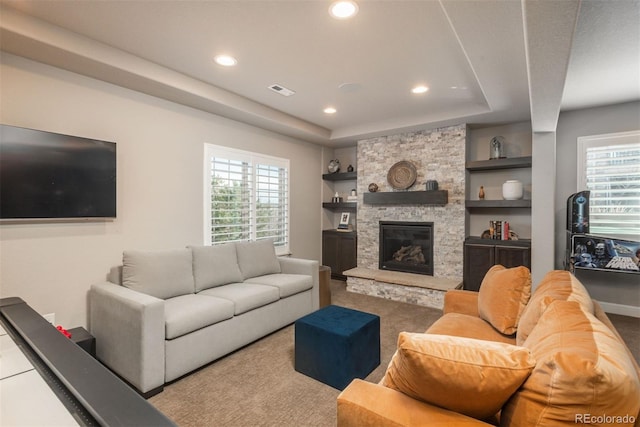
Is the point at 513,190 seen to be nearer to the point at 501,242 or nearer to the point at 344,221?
the point at 501,242

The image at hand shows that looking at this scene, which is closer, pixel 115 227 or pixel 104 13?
pixel 104 13

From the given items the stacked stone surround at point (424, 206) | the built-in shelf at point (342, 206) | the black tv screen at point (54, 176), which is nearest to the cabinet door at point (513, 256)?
the stacked stone surround at point (424, 206)

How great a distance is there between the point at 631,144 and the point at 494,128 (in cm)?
154

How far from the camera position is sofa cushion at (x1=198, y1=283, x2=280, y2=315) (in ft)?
9.45

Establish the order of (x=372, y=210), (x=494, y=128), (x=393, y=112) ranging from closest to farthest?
Answer: (x=393, y=112) → (x=494, y=128) → (x=372, y=210)

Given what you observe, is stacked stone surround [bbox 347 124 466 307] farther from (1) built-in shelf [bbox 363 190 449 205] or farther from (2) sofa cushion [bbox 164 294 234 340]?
(2) sofa cushion [bbox 164 294 234 340]

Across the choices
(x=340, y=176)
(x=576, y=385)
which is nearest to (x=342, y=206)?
(x=340, y=176)

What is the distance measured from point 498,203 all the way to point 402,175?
1441 mm

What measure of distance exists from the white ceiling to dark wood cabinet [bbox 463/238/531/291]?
1533 mm

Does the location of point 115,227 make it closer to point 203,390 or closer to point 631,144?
point 203,390

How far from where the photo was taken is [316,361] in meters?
2.40

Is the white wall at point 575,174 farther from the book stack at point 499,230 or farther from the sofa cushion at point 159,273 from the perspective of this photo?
the sofa cushion at point 159,273

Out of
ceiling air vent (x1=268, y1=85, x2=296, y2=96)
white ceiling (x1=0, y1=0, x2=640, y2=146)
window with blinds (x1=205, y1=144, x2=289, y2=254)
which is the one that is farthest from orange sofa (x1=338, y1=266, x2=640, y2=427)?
window with blinds (x1=205, y1=144, x2=289, y2=254)

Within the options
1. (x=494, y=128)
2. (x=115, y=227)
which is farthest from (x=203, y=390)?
(x=494, y=128)
